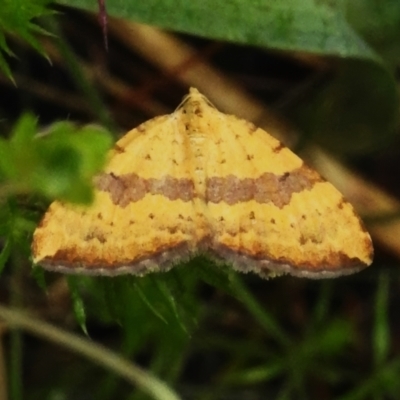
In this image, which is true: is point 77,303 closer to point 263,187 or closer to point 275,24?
point 263,187

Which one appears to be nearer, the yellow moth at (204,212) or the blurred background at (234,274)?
the yellow moth at (204,212)

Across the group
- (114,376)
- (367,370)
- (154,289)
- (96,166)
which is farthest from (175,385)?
(96,166)

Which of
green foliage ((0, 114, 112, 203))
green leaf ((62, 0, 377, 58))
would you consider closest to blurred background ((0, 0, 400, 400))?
green leaf ((62, 0, 377, 58))

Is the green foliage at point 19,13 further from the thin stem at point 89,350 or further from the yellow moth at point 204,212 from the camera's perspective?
the thin stem at point 89,350

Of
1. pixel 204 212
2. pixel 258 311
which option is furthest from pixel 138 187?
pixel 258 311

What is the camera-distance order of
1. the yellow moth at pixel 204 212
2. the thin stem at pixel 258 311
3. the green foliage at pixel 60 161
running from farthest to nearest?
the thin stem at pixel 258 311 → the yellow moth at pixel 204 212 → the green foliage at pixel 60 161

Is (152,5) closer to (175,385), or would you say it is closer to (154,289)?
(154,289)

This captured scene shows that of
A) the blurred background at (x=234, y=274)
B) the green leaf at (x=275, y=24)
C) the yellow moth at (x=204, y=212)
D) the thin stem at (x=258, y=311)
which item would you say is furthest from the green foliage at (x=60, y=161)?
the thin stem at (x=258, y=311)
